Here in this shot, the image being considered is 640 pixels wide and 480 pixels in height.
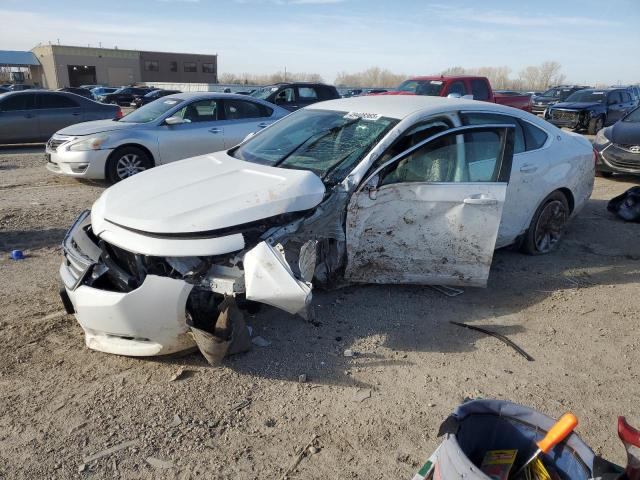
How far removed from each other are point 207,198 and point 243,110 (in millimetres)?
5921

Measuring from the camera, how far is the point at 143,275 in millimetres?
3150

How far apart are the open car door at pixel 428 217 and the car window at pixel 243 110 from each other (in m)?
5.53

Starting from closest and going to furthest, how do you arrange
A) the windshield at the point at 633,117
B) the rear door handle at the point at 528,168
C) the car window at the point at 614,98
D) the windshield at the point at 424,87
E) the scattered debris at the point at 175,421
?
the scattered debris at the point at 175,421 → the rear door handle at the point at 528,168 → the windshield at the point at 633,117 → the windshield at the point at 424,87 → the car window at the point at 614,98

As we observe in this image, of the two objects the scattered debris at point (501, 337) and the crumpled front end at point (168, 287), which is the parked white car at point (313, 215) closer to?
the crumpled front end at point (168, 287)

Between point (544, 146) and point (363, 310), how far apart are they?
2613 millimetres

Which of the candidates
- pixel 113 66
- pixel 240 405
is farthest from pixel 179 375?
pixel 113 66

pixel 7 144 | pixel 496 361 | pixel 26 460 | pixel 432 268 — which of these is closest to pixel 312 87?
pixel 7 144

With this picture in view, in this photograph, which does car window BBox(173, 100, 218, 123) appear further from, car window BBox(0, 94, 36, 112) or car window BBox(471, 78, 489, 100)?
car window BBox(471, 78, 489, 100)

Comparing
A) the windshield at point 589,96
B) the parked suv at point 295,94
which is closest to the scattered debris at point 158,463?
the parked suv at point 295,94

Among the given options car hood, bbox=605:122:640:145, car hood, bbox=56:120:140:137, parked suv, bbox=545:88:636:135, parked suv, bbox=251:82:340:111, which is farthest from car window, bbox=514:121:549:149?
parked suv, bbox=545:88:636:135

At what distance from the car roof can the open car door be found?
0.30 metres

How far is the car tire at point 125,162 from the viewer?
7.80 metres

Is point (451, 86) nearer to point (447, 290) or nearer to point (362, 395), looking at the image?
point (447, 290)

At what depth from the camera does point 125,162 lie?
311 inches
